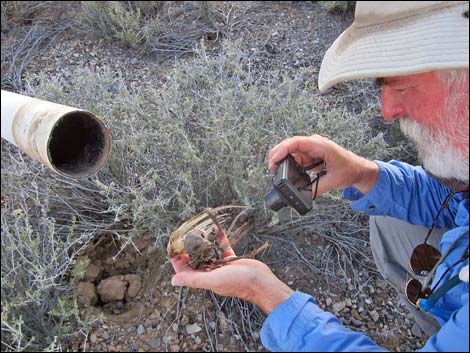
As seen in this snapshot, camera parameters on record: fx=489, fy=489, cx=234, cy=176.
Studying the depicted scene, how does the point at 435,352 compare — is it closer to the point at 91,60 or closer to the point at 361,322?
the point at 361,322

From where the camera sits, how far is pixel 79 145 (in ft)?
6.84

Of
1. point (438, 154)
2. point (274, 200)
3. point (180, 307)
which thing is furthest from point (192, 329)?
point (438, 154)

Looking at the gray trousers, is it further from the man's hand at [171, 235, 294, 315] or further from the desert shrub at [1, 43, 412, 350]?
the man's hand at [171, 235, 294, 315]

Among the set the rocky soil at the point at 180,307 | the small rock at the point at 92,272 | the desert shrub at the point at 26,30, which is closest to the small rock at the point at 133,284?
the rocky soil at the point at 180,307

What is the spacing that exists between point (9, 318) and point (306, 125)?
5.41 ft

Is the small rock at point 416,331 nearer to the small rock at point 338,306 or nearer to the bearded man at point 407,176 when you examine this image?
the bearded man at point 407,176

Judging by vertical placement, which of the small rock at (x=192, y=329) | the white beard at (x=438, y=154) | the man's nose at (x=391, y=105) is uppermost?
the man's nose at (x=391, y=105)

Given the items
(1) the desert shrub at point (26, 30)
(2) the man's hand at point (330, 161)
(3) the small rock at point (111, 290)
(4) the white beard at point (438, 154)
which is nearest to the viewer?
(4) the white beard at point (438, 154)

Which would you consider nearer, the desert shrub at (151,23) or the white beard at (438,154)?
the white beard at (438,154)

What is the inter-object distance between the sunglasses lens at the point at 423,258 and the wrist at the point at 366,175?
32 cm

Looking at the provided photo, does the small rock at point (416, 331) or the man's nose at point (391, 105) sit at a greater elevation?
the man's nose at point (391, 105)

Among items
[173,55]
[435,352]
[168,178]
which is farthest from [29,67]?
[435,352]

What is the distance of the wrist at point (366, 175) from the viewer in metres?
2.02

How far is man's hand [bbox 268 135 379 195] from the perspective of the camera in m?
1.83
